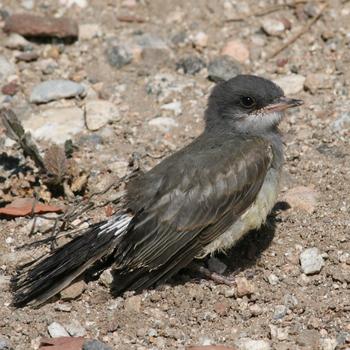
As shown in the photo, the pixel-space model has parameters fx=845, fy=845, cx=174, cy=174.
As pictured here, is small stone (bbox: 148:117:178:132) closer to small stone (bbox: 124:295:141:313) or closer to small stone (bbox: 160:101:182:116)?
small stone (bbox: 160:101:182:116)

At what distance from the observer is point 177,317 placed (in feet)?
21.2

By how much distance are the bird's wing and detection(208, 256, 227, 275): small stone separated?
38cm

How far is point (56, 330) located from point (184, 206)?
4.49 ft

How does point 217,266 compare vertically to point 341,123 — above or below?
below

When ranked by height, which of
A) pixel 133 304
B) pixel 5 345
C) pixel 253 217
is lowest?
pixel 5 345

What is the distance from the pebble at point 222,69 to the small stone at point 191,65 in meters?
0.11

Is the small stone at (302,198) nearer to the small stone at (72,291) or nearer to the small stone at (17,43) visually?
the small stone at (72,291)

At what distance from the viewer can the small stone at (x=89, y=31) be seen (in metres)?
9.65

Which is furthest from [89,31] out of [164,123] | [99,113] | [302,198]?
[302,198]

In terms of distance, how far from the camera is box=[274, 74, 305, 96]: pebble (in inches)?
348

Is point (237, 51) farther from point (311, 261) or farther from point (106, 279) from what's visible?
point (106, 279)

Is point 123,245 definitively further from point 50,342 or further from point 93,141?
point 93,141

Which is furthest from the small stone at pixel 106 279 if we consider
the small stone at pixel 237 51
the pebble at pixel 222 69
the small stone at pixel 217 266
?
the small stone at pixel 237 51

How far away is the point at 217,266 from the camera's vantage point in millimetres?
7066
